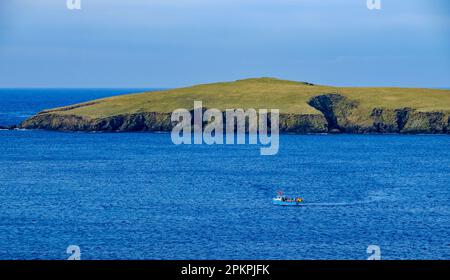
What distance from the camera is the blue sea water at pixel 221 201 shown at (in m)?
65.9

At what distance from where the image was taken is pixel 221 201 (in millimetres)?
91375

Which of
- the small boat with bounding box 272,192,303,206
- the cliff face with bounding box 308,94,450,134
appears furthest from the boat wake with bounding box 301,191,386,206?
the cliff face with bounding box 308,94,450,134

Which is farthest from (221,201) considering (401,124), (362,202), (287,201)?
(401,124)

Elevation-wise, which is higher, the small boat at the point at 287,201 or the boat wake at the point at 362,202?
the small boat at the point at 287,201

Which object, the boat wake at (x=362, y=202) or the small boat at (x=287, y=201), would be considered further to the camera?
the boat wake at (x=362, y=202)

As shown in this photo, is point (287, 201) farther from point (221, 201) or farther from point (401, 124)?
point (401, 124)

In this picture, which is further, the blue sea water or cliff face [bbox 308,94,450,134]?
cliff face [bbox 308,94,450,134]

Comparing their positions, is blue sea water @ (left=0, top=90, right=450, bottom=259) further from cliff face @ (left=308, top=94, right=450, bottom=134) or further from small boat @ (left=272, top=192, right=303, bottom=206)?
cliff face @ (left=308, top=94, right=450, bottom=134)

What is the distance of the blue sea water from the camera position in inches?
2596

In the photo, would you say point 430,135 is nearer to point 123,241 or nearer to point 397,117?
point 397,117

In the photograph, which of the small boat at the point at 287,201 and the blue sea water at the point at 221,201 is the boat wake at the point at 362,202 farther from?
the small boat at the point at 287,201

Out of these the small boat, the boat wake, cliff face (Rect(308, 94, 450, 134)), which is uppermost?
cliff face (Rect(308, 94, 450, 134))

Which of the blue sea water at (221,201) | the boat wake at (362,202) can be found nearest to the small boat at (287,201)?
the boat wake at (362,202)
